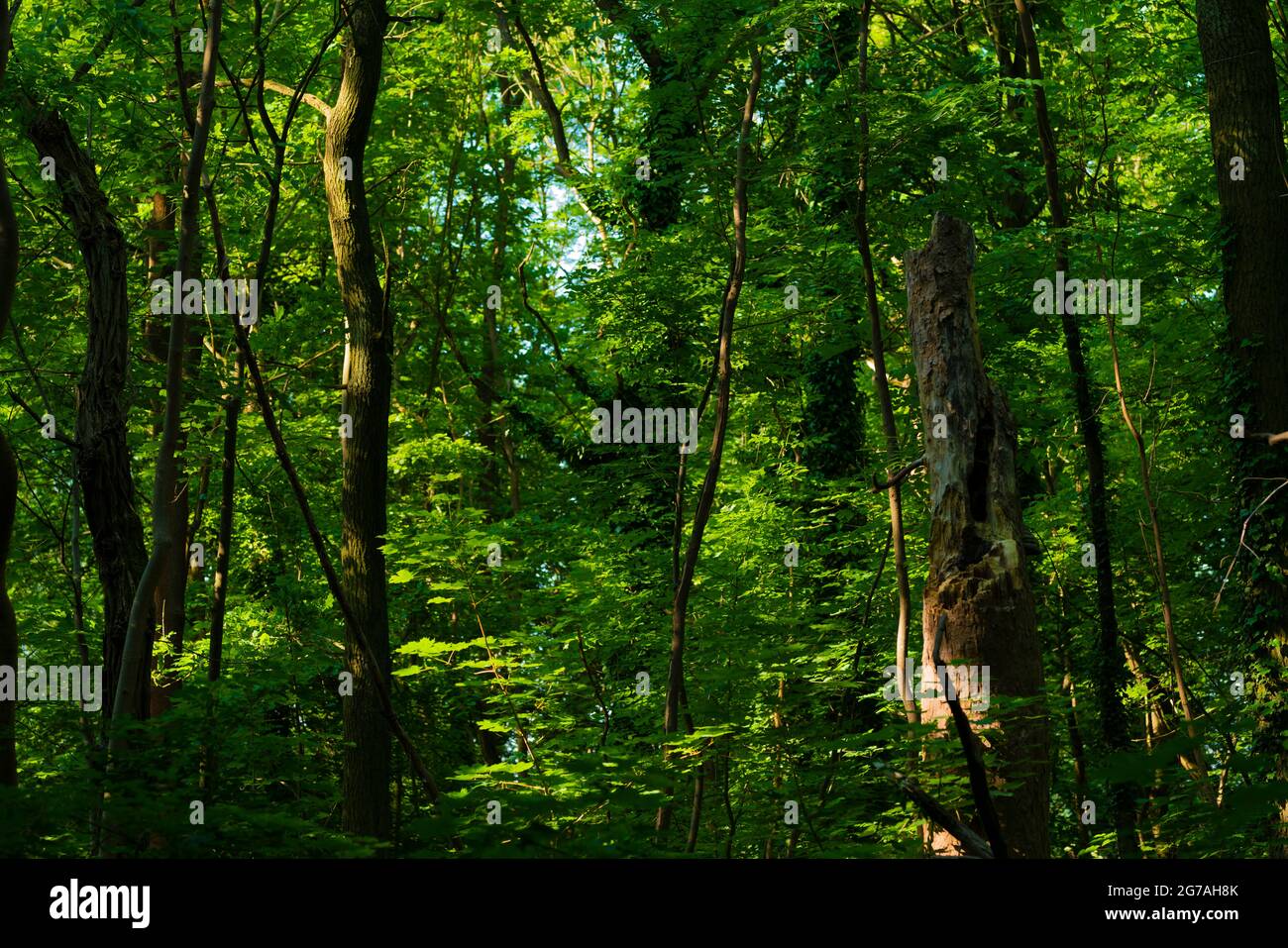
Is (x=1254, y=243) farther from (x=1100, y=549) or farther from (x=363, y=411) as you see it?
(x=363, y=411)

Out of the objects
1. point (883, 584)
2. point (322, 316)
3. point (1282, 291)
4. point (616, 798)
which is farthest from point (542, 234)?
point (616, 798)

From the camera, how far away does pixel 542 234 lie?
65.3ft

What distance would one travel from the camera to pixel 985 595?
571cm

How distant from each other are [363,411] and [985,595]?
211 inches

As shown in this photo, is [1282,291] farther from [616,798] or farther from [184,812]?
[184,812]

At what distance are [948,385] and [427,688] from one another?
9.27 m

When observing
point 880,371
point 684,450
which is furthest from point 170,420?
point 880,371

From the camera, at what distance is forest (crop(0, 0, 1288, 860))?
5.87 metres

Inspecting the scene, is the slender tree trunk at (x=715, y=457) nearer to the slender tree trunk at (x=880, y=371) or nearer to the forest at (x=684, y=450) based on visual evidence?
the forest at (x=684, y=450)

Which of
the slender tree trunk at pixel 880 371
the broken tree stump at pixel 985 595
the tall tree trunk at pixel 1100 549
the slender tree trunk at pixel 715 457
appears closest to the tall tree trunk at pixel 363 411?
the slender tree trunk at pixel 715 457

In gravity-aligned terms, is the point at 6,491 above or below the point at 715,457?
below

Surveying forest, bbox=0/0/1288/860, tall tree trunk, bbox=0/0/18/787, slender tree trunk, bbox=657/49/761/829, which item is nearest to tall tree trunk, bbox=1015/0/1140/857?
forest, bbox=0/0/1288/860

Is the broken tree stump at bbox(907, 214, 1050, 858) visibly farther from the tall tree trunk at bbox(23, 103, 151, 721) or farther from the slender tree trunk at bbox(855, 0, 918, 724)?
the tall tree trunk at bbox(23, 103, 151, 721)
